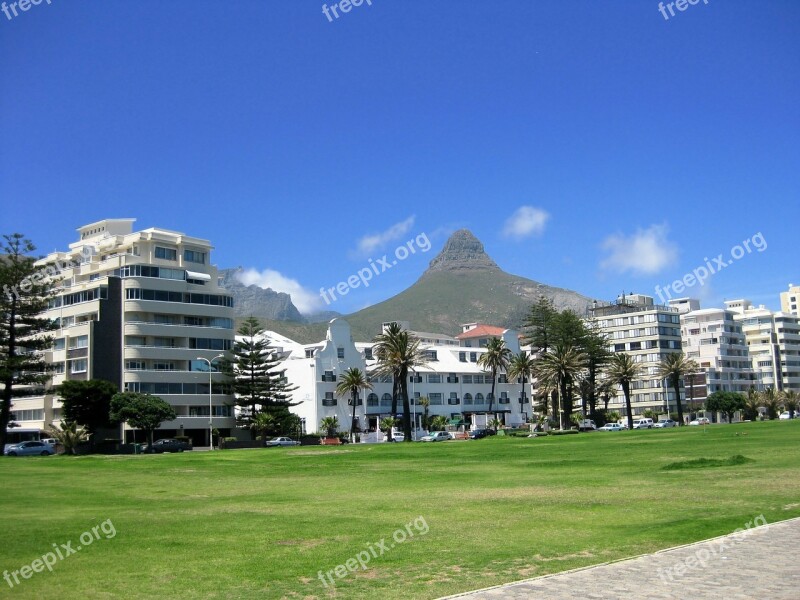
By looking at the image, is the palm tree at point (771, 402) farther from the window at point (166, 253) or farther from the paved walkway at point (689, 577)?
the paved walkway at point (689, 577)

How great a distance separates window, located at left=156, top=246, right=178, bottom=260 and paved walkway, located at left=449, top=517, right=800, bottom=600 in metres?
94.4

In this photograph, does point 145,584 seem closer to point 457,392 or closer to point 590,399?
point 457,392

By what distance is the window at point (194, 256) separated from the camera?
104 meters

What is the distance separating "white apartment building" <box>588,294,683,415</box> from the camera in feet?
550

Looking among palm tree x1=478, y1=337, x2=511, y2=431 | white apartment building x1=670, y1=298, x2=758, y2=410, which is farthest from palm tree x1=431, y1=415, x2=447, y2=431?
white apartment building x1=670, y1=298, x2=758, y2=410

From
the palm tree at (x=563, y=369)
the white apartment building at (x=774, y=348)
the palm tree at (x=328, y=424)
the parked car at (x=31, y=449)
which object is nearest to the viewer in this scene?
the parked car at (x=31, y=449)

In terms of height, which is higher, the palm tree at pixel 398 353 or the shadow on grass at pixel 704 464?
the palm tree at pixel 398 353

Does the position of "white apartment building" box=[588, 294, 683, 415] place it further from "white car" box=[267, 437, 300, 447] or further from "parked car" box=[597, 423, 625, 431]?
"white car" box=[267, 437, 300, 447]

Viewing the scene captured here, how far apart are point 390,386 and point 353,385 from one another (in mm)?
15816

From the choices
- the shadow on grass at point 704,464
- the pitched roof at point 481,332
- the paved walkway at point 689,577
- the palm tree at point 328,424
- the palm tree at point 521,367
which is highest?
the pitched roof at point 481,332

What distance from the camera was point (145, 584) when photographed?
13477 mm

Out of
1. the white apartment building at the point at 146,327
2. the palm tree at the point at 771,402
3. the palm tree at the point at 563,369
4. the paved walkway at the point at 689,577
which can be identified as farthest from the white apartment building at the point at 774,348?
the paved walkway at the point at 689,577

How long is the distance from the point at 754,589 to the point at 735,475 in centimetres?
1905

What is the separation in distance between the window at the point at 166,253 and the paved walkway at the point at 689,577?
94361 millimetres
